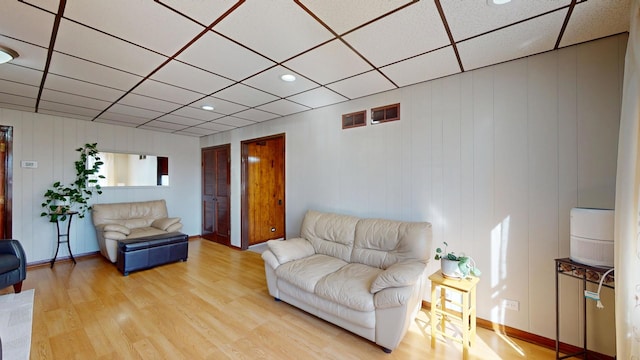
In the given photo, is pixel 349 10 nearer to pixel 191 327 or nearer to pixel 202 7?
pixel 202 7

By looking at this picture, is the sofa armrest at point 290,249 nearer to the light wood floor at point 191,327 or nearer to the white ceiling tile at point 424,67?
the light wood floor at point 191,327

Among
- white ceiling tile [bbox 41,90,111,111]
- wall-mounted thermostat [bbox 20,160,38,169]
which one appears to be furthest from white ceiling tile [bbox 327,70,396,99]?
wall-mounted thermostat [bbox 20,160,38,169]

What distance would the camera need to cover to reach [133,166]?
5.35m

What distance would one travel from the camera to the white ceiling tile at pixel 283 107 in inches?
145

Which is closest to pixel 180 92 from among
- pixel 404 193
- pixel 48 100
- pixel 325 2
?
pixel 48 100

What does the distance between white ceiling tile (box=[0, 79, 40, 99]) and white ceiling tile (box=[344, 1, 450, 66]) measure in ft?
12.3

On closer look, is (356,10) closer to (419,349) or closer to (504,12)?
(504,12)

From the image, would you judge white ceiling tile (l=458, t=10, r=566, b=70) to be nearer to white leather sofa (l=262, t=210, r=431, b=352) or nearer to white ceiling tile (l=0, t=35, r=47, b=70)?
white leather sofa (l=262, t=210, r=431, b=352)

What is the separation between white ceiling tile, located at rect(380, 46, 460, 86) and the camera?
2303 millimetres

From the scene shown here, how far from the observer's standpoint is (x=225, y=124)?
499cm

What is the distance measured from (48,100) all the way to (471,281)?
555cm

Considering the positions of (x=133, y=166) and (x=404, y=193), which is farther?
(x=133, y=166)

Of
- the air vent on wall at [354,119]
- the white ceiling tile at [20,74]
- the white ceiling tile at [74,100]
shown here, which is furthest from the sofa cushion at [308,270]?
the white ceiling tile at [74,100]

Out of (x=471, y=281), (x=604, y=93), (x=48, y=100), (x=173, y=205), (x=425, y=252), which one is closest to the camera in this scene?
(x=604, y=93)
